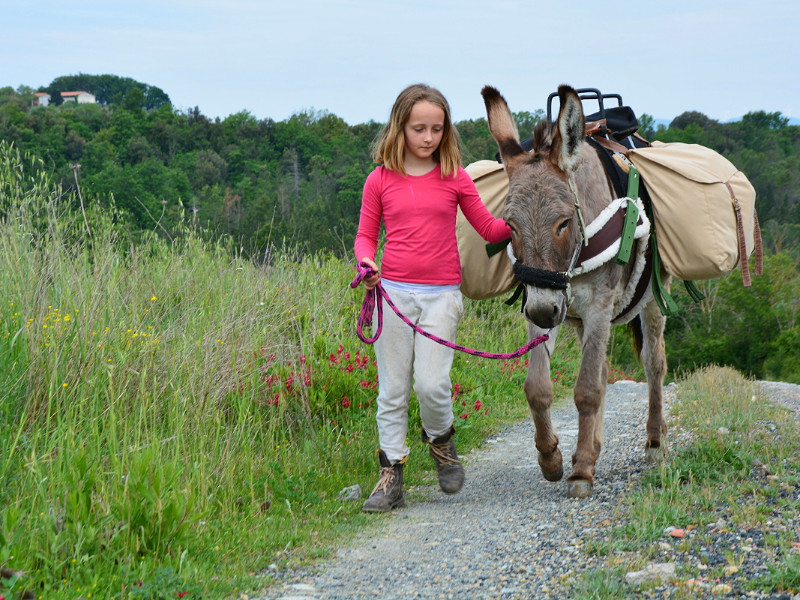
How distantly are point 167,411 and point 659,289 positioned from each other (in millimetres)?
3065

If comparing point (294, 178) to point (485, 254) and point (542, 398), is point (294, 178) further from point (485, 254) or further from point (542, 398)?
point (542, 398)

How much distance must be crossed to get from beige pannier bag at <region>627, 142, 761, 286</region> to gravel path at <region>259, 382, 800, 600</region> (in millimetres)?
1327

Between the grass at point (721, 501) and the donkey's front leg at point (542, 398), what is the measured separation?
0.49 metres

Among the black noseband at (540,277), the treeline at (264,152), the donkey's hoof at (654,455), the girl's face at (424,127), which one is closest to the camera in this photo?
the black noseband at (540,277)

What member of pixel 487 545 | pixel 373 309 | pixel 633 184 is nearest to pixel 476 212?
pixel 373 309

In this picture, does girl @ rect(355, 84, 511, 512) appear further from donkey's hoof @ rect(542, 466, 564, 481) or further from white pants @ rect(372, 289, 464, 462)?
donkey's hoof @ rect(542, 466, 564, 481)

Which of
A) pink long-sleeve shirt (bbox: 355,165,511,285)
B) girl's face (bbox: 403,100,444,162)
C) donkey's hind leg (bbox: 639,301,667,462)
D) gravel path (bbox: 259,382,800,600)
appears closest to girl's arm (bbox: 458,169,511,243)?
pink long-sleeve shirt (bbox: 355,165,511,285)

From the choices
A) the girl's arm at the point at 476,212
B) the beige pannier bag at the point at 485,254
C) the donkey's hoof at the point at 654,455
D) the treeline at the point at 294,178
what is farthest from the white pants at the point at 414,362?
the treeline at the point at 294,178

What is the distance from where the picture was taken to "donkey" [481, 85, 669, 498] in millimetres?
3816

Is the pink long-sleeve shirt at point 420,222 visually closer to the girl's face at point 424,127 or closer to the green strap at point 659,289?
the girl's face at point 424,127

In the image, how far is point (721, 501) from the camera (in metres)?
3.74

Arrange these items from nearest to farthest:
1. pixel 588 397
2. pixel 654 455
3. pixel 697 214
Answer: pixel 588 397
pixel 697 214
pixel 654 455

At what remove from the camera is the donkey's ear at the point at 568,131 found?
381cm

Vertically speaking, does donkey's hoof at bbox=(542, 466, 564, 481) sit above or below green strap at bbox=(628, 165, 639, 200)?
below
